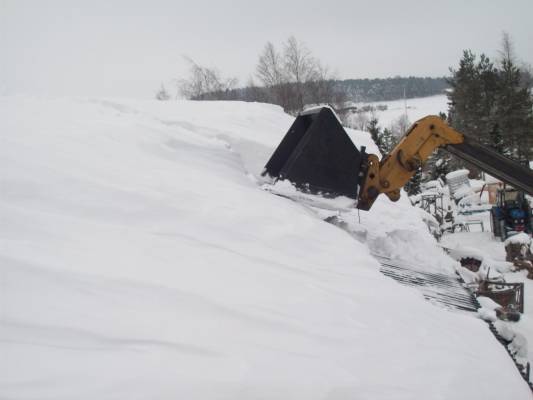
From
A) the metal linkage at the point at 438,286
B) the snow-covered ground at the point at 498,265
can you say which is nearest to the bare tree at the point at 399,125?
the snow-covered ground at the point at 498,265

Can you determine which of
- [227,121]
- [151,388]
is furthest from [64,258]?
[227,121]

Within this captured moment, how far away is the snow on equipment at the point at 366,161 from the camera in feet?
14.2

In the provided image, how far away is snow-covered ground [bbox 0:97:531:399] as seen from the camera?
143cm

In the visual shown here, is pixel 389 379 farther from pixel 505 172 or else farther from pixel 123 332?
pixel 505 172

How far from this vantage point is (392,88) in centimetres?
10600

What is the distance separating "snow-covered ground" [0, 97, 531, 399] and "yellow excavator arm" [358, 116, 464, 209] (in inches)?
48.9

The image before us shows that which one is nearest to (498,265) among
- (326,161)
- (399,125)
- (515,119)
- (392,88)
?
(326,161)

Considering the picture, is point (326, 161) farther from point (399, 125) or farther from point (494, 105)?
point (399, 125)

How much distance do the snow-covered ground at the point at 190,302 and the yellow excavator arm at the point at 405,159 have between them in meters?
1.24

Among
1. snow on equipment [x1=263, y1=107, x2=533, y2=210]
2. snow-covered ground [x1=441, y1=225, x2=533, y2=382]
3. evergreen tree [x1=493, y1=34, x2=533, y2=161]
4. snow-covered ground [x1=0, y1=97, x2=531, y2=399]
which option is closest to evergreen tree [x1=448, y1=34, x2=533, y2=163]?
evergreen tree [x1=493, y1=34, x2=533, y2=161]

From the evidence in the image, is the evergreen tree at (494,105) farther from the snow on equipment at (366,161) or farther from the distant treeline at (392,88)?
the distant treeline at (392,88)

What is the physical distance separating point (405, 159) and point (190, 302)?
3627 mm

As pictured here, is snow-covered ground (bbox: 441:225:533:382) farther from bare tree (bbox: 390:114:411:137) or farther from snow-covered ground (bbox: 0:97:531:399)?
bare tree (bbox: 390:114:411:137)

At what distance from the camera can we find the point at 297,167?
435 centimetres
